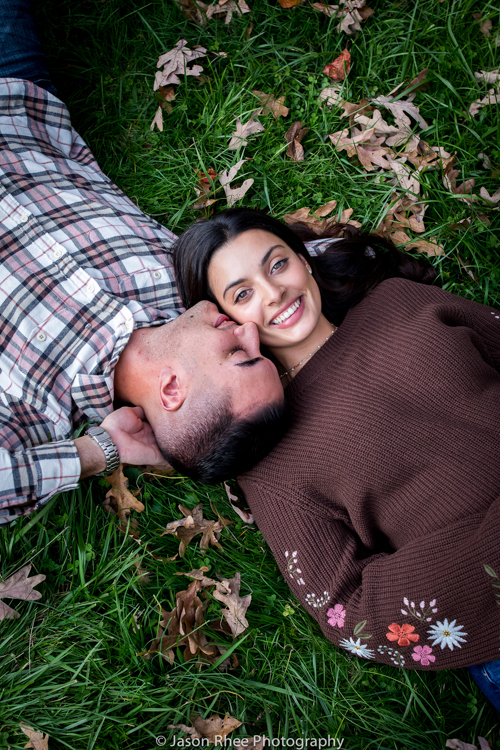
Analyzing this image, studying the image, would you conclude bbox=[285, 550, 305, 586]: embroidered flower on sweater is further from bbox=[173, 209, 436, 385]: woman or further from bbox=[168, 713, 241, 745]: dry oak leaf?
bbox=[173, 209, 436, 385]: woman

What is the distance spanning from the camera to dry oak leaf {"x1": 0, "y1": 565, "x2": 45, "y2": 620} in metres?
3.30

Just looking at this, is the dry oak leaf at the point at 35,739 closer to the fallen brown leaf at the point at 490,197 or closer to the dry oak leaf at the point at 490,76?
the fallen brown leaf at the point at 490,197

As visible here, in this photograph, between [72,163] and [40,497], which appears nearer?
[40,497]

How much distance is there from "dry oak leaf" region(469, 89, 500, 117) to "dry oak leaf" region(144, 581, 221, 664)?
4.22 m

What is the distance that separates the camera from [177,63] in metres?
4.48

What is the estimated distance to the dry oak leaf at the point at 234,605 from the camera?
3.31 meters

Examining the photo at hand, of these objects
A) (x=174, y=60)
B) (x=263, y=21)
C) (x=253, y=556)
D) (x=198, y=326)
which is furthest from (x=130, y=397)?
(x=263, y=21)

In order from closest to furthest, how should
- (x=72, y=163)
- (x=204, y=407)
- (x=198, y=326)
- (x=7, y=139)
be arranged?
(x=204, y=407) → (x=198, y=326) → (x=7, y=139) → (x=72, y=163)

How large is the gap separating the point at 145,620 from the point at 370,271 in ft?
9.30

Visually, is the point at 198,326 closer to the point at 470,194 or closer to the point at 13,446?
the point at 13,446

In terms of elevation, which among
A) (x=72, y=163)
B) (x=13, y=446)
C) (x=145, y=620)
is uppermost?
(x=72, y=163)

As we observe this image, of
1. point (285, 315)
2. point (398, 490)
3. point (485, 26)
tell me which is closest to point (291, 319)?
point (285, 315)

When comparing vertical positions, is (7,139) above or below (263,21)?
above

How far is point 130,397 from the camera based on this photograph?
11.7 feet
